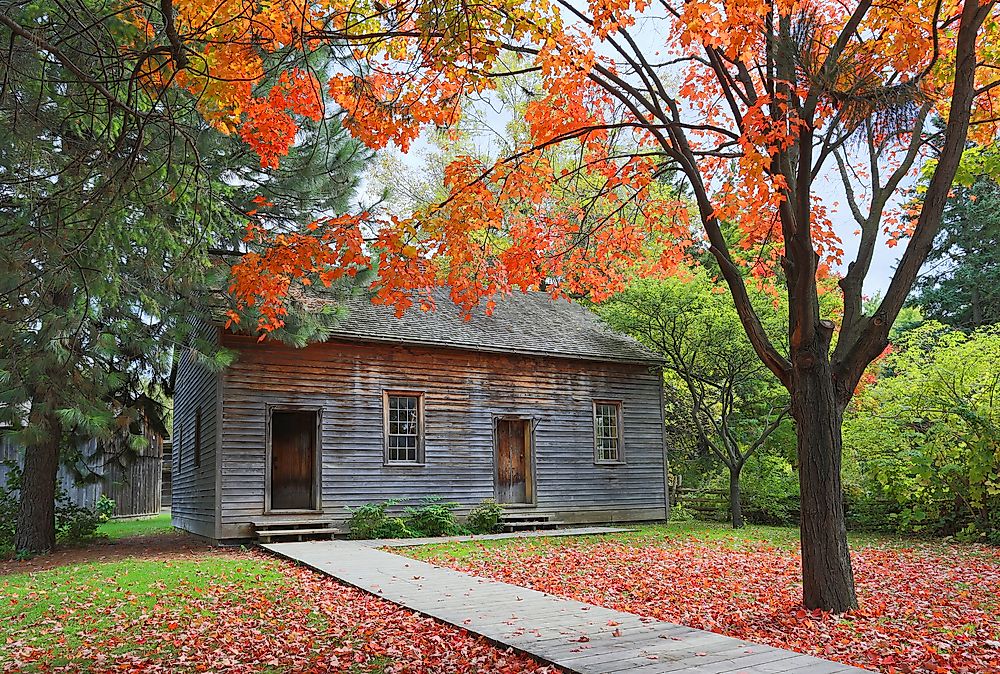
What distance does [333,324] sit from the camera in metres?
15.0

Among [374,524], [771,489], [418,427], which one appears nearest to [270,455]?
[374,524]

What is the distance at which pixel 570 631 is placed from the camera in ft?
21.9

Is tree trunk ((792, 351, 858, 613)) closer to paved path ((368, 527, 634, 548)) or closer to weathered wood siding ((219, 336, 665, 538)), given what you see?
paved path ((368, 527, 634, 548))

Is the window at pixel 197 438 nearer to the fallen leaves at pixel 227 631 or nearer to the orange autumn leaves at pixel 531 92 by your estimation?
the fallen leaves at pixel 227 631

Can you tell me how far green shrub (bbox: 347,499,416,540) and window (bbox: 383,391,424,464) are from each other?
1.30 metres

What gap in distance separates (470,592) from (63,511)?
37.9 feet

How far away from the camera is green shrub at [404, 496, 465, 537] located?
16422 mm

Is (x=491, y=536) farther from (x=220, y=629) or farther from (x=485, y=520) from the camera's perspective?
(x=220, y=629)

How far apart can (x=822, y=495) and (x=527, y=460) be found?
11530 millimetres

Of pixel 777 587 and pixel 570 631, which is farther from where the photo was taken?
pixel 777 587

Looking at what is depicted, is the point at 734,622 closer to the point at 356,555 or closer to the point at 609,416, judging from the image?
the point at 356,555

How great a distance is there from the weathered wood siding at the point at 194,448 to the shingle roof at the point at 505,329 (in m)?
3.13

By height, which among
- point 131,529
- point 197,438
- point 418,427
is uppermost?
point 418,427

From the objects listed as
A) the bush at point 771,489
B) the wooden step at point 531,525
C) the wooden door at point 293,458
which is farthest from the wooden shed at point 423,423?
the bush at point 771,489
